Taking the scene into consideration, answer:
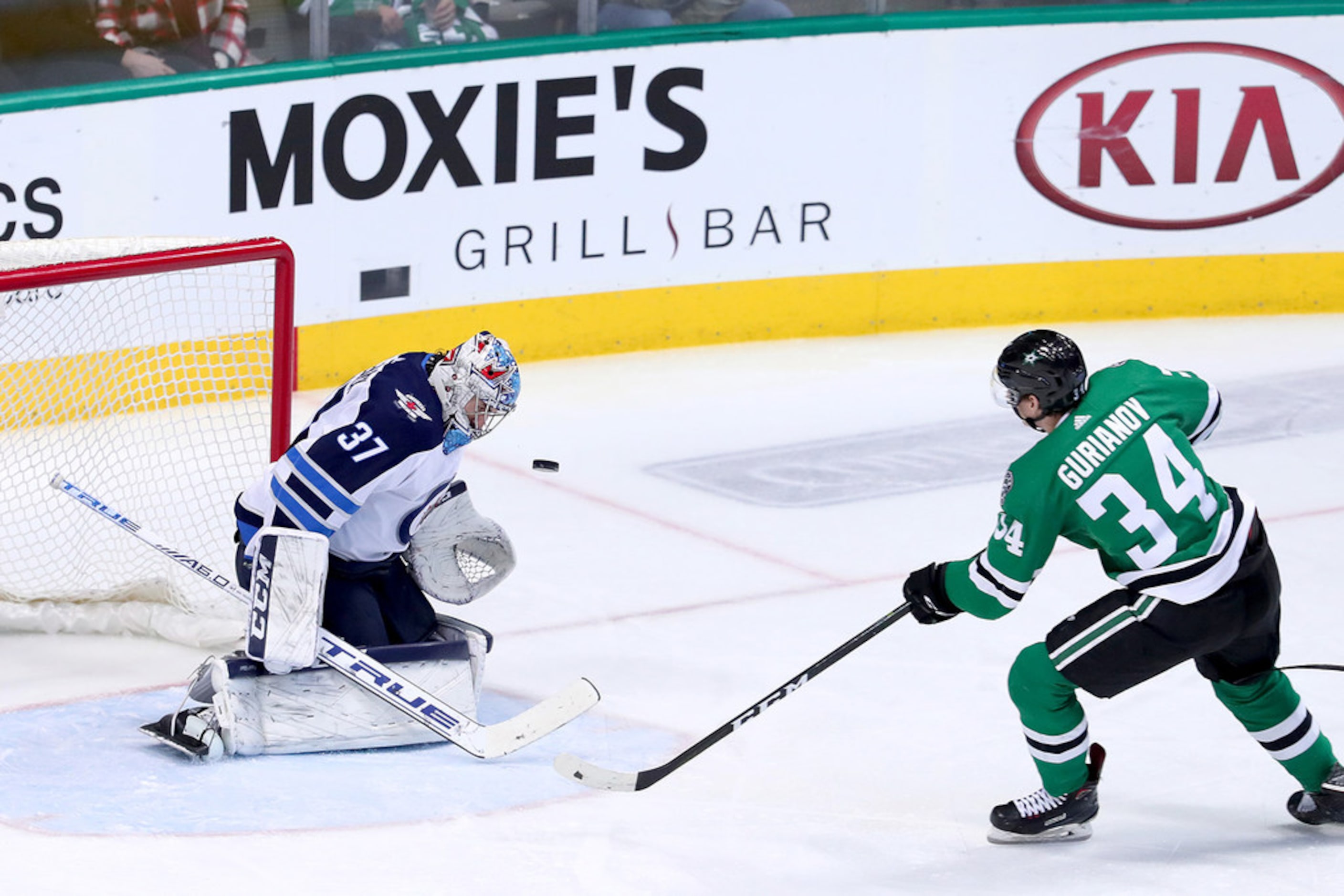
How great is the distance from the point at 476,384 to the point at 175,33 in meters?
2.88

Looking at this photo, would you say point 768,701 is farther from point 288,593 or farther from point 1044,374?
point 288,593

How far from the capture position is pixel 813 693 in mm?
4469

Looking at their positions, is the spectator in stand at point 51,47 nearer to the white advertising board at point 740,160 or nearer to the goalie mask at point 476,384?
the white advertising board at point 740,160

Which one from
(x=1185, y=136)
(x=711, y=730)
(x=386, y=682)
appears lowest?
(x=711, y=730)

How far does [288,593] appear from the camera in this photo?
3.79m

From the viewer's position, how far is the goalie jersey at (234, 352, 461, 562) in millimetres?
3789

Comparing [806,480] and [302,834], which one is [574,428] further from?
[302,834]

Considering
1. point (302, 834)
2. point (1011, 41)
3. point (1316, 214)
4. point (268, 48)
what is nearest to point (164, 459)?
point (302, 834)

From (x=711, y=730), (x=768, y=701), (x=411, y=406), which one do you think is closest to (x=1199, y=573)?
(x=768, y=701)

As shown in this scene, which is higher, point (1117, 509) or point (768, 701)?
point (1117, 509)

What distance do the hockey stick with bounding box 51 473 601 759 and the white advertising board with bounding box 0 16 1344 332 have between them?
2.54 m

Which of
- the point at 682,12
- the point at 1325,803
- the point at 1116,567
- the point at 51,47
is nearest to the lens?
the point at 1116,567

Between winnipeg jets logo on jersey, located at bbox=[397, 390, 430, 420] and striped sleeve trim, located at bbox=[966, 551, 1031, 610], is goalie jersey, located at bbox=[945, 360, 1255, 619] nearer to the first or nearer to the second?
striped sleeve trim, located at bbox=[966, 551, 1031, 610]

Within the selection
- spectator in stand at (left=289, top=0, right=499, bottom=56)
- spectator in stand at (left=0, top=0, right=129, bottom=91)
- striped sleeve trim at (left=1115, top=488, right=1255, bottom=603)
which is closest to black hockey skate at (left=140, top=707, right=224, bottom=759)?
striped sleeve trim at (left=1115, top=488, right=1255, bottom=603)
